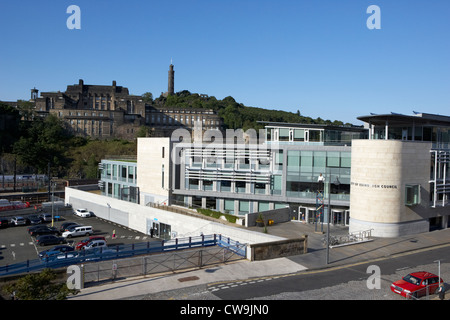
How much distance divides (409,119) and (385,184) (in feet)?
22.1

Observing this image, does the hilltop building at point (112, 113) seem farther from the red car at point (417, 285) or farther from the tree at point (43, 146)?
the red car at point (417, 285)

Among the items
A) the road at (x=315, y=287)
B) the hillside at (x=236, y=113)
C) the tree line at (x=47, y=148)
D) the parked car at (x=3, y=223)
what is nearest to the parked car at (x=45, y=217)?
the parked car at (x=3, y=223)

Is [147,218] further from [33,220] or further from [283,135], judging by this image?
[283,135]

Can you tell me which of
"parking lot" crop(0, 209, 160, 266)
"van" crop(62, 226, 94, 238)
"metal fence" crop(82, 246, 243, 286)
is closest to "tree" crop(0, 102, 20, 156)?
"parking lot" crop(0, 209, 160, 266)

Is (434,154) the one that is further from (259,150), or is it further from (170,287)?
(170,287)

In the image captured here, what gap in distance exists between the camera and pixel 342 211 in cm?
3466

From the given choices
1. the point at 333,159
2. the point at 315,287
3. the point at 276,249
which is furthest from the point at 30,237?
the point at 315,287

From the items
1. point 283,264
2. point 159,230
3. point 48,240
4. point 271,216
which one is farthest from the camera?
point 159,230

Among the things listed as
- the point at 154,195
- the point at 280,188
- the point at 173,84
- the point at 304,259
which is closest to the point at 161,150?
the point at 154,195

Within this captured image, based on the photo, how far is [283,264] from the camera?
904 inches

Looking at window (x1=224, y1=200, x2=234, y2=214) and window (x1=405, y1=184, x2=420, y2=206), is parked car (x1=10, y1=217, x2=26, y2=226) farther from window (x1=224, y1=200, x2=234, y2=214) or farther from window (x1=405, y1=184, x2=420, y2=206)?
window (x1=405, y1=184, x2=420, y2=206)

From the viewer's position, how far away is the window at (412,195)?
101 feet

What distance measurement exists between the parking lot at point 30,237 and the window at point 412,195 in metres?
23.8

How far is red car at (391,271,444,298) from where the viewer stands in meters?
17.9
